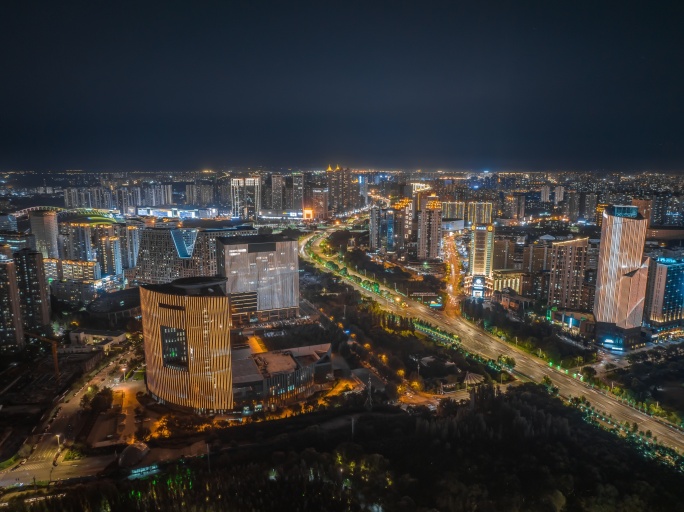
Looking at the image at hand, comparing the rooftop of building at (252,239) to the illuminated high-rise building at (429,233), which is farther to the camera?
the illuminated high-rise building at (429,233)

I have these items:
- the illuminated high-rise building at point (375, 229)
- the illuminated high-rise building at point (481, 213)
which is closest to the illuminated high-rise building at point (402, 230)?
the illuminated high-rise building at point (375, 229)

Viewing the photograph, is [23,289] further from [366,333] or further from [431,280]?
[431,280]

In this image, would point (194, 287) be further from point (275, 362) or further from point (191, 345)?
point (275, 362)

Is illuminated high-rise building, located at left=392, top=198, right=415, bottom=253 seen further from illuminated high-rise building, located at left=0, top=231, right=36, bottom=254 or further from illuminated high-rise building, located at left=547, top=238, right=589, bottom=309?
illuminated high-rise building, located at left=0, top=231, right=36, bottom=254

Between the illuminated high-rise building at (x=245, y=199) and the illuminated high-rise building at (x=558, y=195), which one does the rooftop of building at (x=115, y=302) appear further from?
the illuminated high-rise building at (x=558, y=195)

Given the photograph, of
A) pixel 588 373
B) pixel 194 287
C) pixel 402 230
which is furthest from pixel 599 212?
pixel 194 287
